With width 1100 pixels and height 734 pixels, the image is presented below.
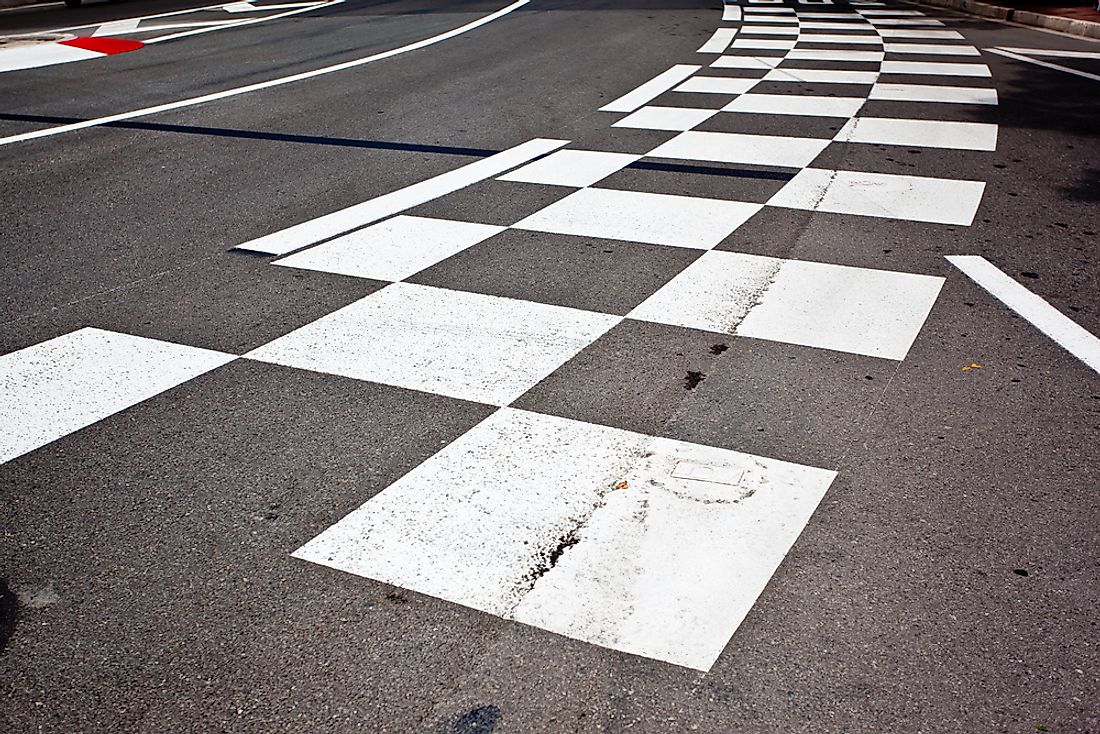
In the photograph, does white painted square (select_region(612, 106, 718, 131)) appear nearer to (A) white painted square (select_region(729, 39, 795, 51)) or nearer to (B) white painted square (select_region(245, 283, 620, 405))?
(B) white painted square (select_region(245, 283, 620, 405))

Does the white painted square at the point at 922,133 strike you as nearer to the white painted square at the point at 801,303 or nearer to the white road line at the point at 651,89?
the white road line at the point at 651,89

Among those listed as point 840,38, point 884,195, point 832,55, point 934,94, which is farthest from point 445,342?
point 840,38

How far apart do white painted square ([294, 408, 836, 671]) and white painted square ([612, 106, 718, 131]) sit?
4962 mm

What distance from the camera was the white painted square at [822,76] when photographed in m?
9.90

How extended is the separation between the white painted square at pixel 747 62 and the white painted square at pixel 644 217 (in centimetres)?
511

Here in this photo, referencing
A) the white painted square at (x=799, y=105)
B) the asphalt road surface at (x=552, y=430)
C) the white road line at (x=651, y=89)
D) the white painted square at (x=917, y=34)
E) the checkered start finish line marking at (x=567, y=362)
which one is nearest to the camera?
the asphalt road surface at (x=552, y=430)

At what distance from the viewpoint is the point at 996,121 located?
809cm

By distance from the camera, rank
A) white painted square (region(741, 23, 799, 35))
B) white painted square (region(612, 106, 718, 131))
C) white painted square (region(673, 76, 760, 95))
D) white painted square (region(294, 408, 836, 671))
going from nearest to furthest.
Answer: white painted square (region(294, 408, 836, 671)), white painted square (region(612, 106, 718, 131)), white painted square (region(673, 76, 760, 95)), white painted square (region(741, 23, 799, 35))

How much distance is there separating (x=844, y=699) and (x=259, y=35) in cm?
1306

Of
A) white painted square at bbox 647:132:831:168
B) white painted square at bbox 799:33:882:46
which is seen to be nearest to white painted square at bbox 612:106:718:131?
white painted square at bbox 647:132:831:168

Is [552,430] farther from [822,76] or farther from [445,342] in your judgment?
[822,76]

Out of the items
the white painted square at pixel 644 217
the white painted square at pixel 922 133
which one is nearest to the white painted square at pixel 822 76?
the white painted square at pixel 922 133

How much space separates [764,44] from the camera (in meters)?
12.4

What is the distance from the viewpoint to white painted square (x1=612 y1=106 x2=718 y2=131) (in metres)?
8.01
